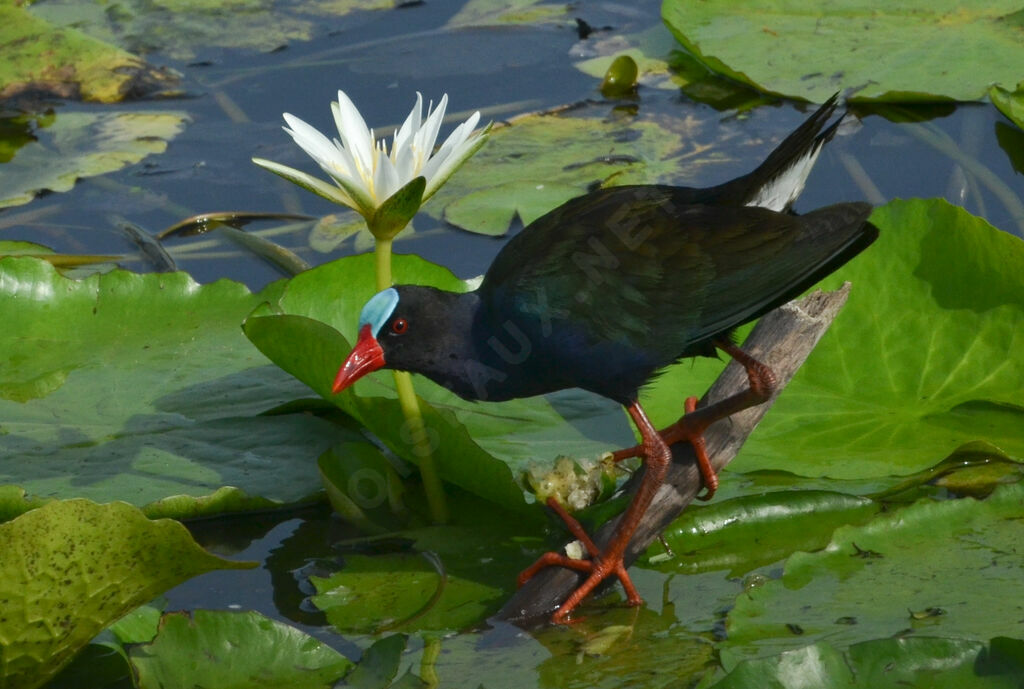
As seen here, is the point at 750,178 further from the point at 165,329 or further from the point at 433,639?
the point at 165,329

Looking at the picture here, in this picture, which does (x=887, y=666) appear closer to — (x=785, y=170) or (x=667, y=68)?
(x=785, y=170)

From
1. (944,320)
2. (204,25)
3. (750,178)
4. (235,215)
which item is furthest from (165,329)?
(204,25)

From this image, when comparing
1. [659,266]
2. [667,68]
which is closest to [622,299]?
[659,266]

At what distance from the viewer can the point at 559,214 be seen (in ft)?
7.30

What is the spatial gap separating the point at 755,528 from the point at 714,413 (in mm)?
204

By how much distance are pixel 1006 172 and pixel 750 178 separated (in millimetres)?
1385

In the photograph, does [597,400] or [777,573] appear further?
[597,400]

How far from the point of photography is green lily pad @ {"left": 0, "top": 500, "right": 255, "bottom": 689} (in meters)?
1.66

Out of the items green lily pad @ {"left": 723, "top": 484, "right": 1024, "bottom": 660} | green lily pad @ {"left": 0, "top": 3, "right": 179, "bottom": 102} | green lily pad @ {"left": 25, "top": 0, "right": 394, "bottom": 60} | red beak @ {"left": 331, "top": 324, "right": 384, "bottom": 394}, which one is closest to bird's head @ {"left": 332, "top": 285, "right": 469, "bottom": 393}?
red beak @ {"left": 331, "top": 324, "right": 384, "bottom": 394}

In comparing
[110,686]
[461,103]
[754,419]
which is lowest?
[110,686]

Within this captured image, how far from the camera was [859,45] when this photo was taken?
361 centimetres

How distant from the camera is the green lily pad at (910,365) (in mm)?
2248

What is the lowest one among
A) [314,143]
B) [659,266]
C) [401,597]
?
[401,597]

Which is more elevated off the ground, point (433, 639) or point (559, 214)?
point (559, 214)
